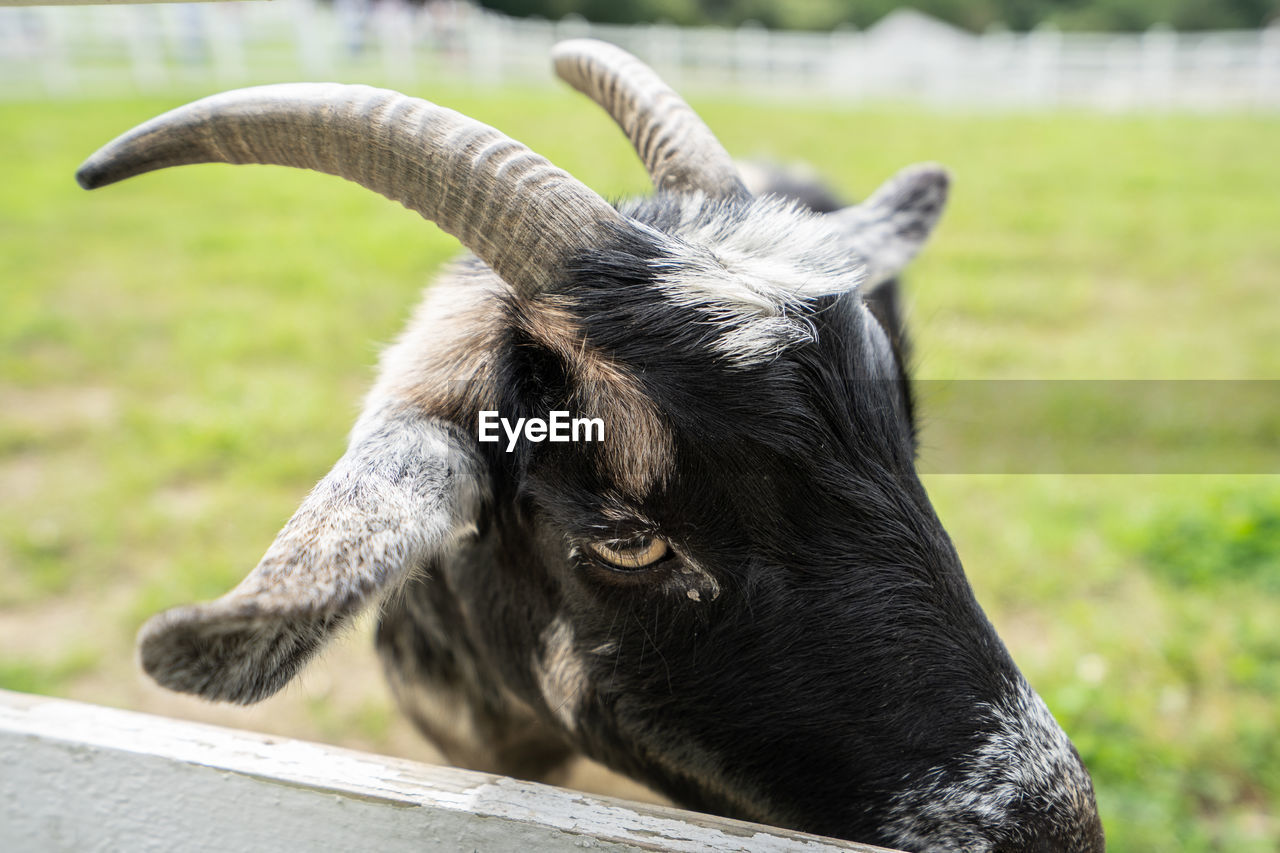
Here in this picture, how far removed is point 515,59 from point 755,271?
86.4 ft

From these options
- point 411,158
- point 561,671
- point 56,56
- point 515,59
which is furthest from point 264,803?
point 515,59

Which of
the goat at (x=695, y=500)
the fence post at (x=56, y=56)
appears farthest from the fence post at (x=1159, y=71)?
the goat at (x=695, y=500)

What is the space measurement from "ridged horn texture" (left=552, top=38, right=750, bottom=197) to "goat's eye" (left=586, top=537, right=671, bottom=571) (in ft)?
3.43

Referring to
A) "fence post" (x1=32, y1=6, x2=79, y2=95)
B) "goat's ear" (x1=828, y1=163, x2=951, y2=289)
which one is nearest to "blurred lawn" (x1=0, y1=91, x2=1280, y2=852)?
"goat's ear" (x1=828, y1=163, x2=951, y2=289)

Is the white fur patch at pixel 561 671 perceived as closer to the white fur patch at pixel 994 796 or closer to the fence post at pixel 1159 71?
the white fur patch at pixel 994 796

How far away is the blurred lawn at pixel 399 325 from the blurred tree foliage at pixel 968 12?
34339mm

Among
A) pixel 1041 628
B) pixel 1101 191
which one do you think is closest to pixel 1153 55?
pixel 1101 191

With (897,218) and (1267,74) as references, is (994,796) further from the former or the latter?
(1267,74)

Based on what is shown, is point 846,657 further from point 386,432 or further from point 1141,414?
point 1141,414

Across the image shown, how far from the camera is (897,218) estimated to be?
2922 millimetres

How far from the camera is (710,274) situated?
183cm

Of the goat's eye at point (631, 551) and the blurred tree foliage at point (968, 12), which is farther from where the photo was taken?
the blurred tree foliage at point (968, 12)

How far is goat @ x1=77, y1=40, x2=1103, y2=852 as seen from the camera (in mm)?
1641

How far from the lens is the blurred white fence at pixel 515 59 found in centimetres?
1836
